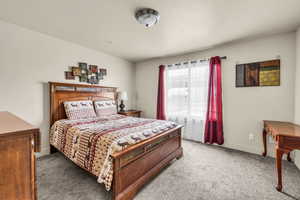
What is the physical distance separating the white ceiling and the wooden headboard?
1.04 m

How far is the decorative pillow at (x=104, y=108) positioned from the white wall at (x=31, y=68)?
37.4 inches

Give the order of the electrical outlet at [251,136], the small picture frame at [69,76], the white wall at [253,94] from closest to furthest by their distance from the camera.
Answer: the white wall at [253,94]
the electrical outlet at [251,136]
the small picture frame at [69,76]

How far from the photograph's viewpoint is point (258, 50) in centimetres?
273

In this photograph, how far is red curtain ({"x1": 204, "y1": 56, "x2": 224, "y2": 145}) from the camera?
311 centimetres

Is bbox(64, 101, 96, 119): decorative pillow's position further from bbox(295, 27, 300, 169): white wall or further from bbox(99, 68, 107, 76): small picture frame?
bbox(295, 27, 300, 169): white wall

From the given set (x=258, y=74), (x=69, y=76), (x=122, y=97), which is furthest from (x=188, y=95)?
(x=69, y=76)

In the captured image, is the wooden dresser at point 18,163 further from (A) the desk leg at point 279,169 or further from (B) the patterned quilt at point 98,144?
(A) the desk leg at point 279,169

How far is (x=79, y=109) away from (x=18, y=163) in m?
2.10

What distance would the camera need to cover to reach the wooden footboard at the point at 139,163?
144cm

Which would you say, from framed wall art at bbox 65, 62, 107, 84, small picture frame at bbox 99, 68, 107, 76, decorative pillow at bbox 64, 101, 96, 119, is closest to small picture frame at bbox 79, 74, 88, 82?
framed wall art at bbox 65, 62, 107, 84

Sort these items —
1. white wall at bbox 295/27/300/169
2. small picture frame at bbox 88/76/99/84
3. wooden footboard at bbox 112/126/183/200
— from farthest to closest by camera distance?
small picture frame at bbox 88/76/99/84 < white wall at bbox 295/27/300/169 < wooden footboard at bbox 112/126/183/200

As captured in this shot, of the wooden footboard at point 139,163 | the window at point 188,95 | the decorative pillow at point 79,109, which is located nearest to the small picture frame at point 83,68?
the decorative pillow at point 79,109

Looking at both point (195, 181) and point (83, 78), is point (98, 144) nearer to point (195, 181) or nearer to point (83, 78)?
point (195, 181)

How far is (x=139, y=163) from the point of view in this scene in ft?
5.58
